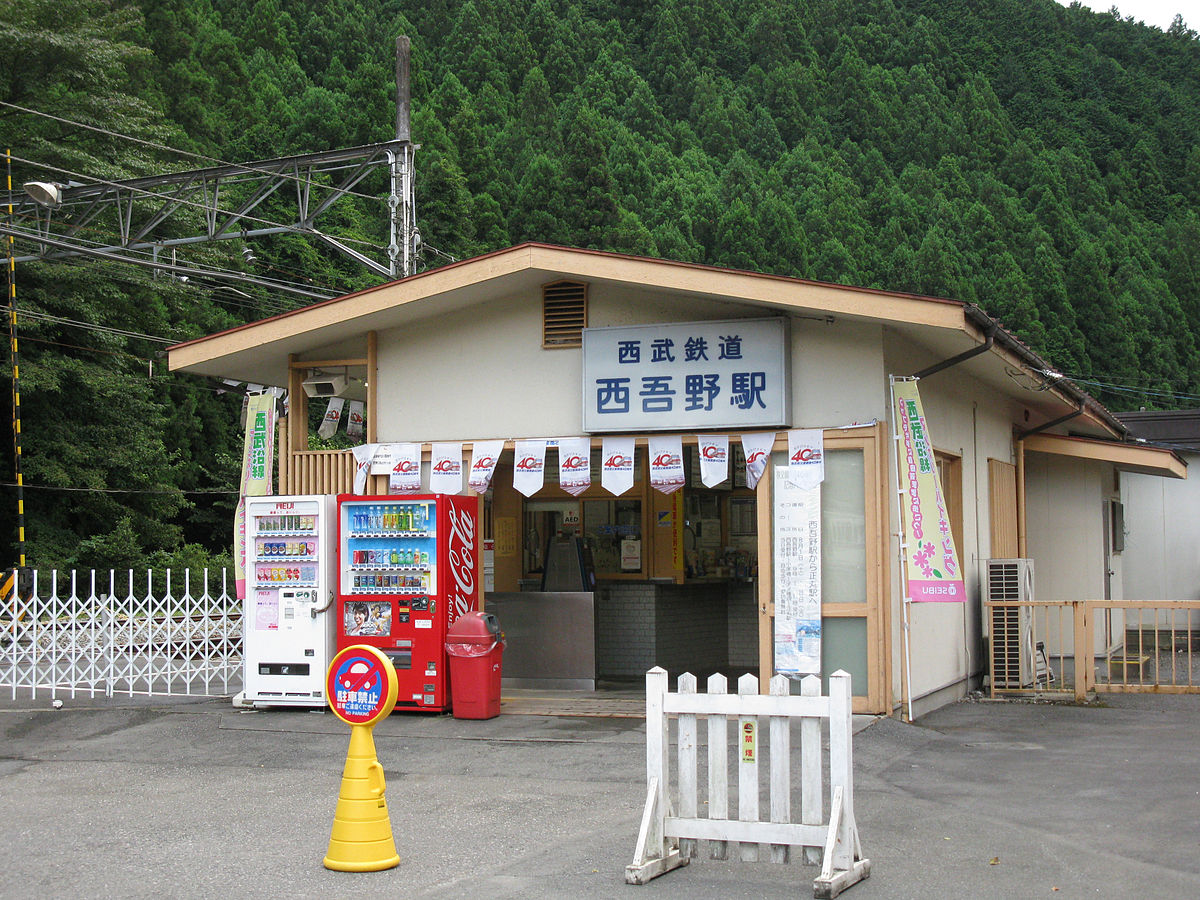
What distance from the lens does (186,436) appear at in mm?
37625

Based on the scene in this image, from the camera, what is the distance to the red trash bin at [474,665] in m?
11.4

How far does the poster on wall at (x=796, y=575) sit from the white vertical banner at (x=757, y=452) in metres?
0.17

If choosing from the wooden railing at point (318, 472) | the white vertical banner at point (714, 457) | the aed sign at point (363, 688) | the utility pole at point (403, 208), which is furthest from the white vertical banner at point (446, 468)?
the utility pole at point (403, 208)

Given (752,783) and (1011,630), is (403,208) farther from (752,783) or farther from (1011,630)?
(752,783)

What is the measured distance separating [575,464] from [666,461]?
91 centimetres

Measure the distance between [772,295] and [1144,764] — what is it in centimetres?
489

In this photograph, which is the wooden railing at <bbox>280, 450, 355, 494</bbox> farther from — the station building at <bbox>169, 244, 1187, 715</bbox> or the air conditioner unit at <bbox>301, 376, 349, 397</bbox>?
the air conditioner unit at <bbox>301, 376, 349, 397</bbox>

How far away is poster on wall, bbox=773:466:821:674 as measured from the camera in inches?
437

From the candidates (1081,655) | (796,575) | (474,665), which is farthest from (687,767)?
(1081,655)

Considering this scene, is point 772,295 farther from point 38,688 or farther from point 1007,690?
point 38,688

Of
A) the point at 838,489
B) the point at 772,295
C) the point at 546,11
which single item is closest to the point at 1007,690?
the point at 838,489

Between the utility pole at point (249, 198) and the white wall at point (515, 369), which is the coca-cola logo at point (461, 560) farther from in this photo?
the utility pole at point (249, 198)

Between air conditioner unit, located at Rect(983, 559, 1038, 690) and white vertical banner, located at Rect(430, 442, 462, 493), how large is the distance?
19.6ft

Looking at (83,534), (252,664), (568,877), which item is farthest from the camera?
(83,534)
